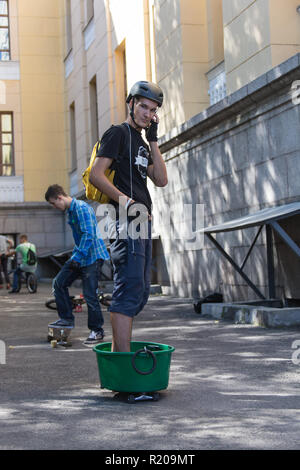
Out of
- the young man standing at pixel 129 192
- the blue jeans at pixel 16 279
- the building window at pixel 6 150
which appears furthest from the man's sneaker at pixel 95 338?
the building window at pixel 6 150

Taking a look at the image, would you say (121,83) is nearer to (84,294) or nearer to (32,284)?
(32,284)

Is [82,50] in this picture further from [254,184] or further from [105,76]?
[254,184]

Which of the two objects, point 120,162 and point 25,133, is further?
point 25,133

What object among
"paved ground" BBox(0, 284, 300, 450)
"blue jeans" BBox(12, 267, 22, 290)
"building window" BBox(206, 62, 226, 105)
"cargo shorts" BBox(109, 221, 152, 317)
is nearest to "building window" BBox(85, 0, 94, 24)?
"blue jeans" BBox(12, 267, 22, 290)

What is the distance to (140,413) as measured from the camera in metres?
3.98

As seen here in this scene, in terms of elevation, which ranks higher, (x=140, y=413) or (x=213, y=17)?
(x=213, y=17)

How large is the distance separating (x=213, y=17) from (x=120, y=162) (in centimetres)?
986

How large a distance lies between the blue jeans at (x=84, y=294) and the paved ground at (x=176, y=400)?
0.98 ft

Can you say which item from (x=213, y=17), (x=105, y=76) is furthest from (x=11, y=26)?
(x=213, y=17)

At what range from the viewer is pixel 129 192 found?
14.8 feet

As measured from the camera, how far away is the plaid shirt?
7121mm

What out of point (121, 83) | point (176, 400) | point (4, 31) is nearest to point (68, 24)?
point (4, 31)

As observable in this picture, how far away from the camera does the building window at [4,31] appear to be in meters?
26.5

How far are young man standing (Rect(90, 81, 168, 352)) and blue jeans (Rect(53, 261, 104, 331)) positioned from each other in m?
2.71
